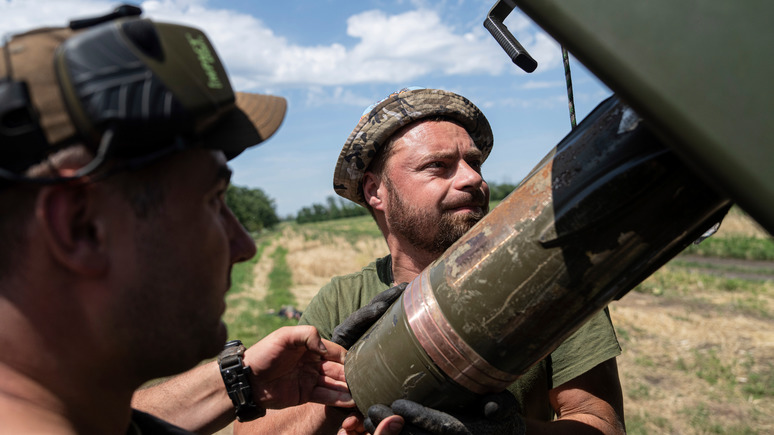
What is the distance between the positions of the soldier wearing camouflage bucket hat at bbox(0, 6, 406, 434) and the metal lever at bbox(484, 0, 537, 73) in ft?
2.54

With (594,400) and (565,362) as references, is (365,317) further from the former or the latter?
(594,400)

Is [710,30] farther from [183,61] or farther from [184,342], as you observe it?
[184,342]

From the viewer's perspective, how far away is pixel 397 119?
301 centimetres

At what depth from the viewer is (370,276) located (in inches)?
123

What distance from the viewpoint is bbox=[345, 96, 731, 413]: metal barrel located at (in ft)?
4.44

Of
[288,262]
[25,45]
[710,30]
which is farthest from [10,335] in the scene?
[288,262]

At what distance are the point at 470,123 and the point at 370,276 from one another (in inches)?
39.8

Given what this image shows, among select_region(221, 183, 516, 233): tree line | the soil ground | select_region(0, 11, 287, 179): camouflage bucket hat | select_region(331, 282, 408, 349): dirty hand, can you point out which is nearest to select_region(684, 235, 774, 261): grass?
the soil ground

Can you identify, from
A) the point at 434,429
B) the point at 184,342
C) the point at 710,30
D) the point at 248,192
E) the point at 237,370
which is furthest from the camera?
the point at 248,192

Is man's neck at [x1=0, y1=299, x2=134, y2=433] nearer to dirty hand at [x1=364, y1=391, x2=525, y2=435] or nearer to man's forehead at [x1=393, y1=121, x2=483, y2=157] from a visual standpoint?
dirty hand at [x1=364, y1=391, x2=525, y2=435]

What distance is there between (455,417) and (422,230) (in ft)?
3.76

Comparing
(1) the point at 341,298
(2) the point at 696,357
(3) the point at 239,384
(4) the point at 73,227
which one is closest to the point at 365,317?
(3) the point at 239,384

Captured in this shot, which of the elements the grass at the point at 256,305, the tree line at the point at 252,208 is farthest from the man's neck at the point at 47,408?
the tree line at the point at 252,208

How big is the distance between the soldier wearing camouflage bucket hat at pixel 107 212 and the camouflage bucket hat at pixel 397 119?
1.60m
